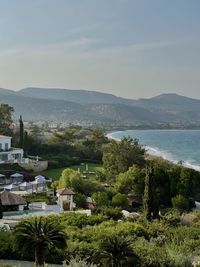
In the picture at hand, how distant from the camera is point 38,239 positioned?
1537 cm

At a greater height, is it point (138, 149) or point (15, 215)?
point (138, 149)

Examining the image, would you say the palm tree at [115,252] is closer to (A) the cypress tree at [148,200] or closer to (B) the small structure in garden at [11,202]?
(A) the cypress tree at [148,200]

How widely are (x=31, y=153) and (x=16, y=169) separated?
13070 mm

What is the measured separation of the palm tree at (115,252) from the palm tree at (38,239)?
53.7 inches

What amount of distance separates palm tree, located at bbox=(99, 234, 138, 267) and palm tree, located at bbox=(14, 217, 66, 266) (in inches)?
53.7

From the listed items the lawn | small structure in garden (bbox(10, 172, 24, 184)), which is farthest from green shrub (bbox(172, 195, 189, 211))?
the lawn

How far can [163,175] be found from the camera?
37.2 meters

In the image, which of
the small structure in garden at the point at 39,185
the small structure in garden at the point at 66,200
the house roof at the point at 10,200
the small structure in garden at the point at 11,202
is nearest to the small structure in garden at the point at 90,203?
the small structure in garden at the point at 66,200

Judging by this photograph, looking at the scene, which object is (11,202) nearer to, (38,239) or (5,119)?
(38,239)

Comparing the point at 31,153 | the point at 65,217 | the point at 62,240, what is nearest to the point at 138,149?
the point at 31,153

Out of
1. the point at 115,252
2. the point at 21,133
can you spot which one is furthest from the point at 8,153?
the point at 115,252

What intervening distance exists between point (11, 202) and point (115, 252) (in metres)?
15.6

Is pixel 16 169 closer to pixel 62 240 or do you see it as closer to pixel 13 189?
pixel 13 189

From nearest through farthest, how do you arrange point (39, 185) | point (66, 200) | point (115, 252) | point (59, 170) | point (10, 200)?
1. point (115, 252)
2. point (10, 200)
3. point (66, 200)
4. point (39, 185)
5. point (59, 170)
